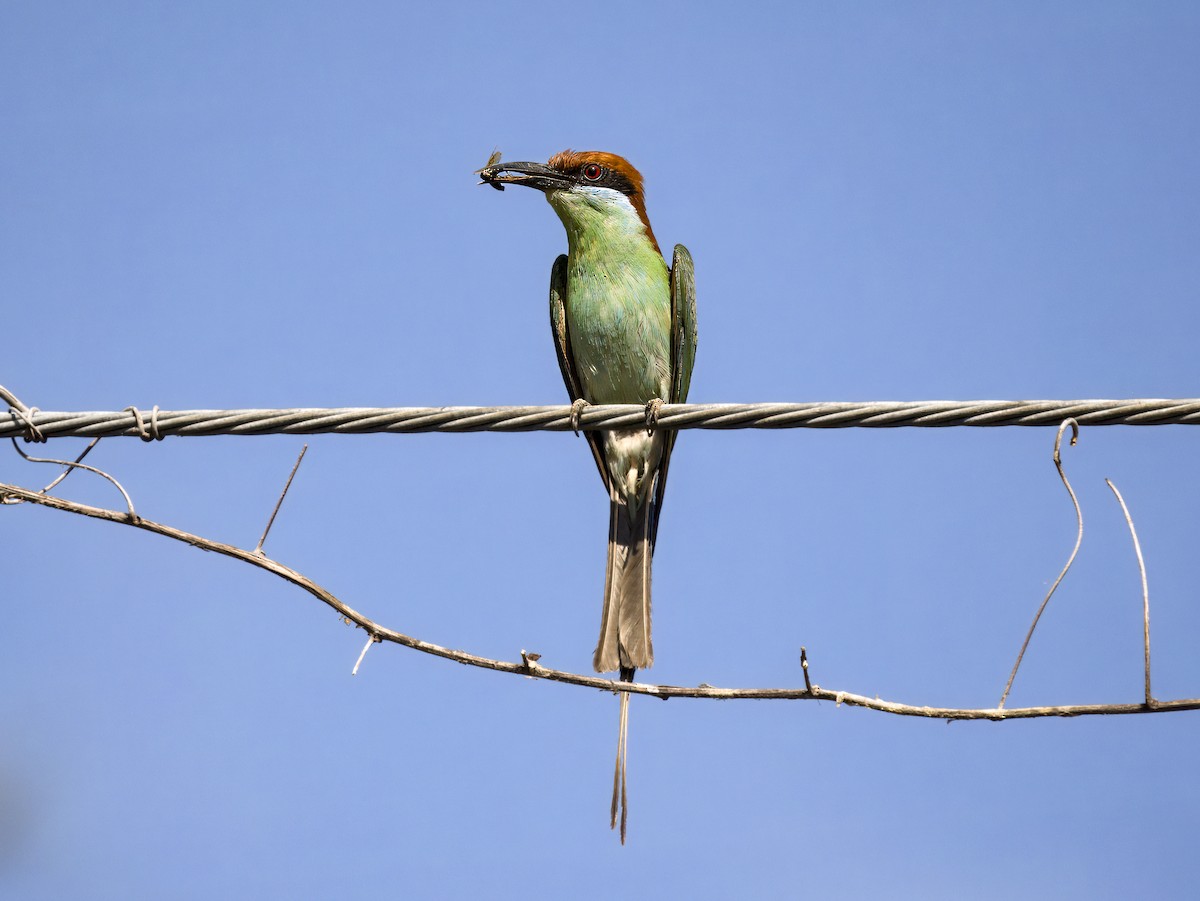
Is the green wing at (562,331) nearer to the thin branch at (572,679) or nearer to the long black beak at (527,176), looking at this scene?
the long black beak at (527,176)

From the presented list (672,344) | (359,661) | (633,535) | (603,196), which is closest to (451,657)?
(359,661)

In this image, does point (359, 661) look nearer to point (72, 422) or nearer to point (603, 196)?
point (72, 422)

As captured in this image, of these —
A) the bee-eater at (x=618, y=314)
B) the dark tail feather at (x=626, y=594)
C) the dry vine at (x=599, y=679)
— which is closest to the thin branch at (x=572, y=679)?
the dry vine at (x=599, y=679)

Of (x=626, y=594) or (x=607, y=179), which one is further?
(x=607, y=179)

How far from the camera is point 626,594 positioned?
4.82m

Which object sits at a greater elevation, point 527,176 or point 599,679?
point 527,176

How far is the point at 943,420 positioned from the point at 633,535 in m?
2.21

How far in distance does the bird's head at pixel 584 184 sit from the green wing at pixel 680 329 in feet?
0.69

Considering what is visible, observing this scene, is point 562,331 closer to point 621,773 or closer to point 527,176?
point 527,176

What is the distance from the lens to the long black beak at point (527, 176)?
5.79 m

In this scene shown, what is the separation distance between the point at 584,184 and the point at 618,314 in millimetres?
728

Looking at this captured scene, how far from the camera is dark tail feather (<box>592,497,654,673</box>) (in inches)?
178

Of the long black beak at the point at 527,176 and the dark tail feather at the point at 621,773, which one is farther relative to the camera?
the long black beak at the point at 527,176

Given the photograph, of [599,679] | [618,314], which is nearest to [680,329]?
[618,314]
